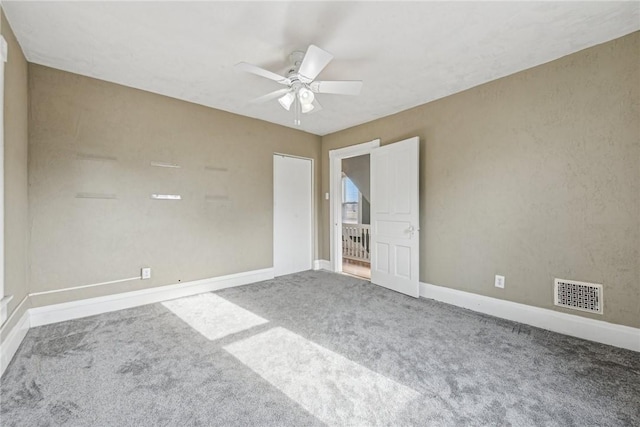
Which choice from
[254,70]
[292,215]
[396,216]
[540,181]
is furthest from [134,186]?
[540,181]

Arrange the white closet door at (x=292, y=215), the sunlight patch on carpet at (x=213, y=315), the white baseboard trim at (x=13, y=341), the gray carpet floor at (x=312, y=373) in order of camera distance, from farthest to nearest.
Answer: the white closet door at (x=292, y=215)
the sunlight patch on carpet at (x=213, y=315)
the white baseboard trim at (x=13, y=341)
the gray carpet floor at (x=312, y=373)

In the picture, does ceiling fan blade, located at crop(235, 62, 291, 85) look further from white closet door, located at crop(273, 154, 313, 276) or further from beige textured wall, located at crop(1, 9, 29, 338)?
white closet door, located at crop(273, 154, 313, 276)

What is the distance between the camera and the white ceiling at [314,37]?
1.83m

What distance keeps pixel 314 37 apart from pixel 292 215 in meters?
2.91

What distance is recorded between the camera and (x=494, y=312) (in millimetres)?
2795

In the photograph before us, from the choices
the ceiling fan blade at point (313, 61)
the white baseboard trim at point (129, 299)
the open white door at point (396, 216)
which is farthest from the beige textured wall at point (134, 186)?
the ceiling fan blade at point (313, 61)

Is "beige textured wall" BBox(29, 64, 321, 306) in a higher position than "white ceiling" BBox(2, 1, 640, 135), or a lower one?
lower

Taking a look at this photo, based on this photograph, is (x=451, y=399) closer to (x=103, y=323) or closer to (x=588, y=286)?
(x=588, y=286)

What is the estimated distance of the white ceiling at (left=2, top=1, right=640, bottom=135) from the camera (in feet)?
6.01

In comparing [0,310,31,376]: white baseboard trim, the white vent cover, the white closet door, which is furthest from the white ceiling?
[0,310,31,376]: white baseboard trim

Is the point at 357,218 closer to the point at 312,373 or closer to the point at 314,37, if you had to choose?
the point at 314,37

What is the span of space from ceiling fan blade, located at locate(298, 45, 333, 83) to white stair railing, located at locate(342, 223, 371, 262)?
403 cm

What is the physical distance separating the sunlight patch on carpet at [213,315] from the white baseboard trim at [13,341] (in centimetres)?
108

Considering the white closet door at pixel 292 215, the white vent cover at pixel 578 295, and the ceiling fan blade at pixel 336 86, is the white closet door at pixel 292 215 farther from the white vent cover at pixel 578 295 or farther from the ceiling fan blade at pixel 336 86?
the white vent cover at pixel 578 295
